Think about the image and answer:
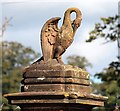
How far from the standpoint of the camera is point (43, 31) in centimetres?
1109

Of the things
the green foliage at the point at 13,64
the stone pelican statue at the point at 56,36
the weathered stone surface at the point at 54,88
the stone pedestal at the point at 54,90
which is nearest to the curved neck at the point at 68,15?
the stone pelican statue at the point at 56,36

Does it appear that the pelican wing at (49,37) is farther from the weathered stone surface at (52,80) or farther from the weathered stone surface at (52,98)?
the weathered stone surface at (52,98)

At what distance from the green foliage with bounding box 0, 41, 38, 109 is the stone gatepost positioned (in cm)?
4388

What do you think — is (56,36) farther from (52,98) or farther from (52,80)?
(52,98)

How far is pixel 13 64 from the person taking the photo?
217 ft

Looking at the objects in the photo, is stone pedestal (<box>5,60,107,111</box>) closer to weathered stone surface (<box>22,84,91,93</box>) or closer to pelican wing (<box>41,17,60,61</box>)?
weathered stone surface (<box>22,84,91,93</box>)

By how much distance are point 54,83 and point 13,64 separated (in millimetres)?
56082

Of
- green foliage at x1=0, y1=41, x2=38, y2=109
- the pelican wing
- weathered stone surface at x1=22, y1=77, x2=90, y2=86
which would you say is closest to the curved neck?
the pelican wing

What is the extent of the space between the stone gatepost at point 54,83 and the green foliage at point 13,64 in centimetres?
4388

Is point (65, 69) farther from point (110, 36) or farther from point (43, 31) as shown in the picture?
point (110, 36)

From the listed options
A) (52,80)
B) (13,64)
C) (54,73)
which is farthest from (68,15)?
(13,64)

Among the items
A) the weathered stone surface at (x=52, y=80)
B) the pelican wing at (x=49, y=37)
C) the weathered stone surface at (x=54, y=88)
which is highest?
the pelican wing at (x=49, y=37)

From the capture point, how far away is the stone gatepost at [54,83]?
33.3ft

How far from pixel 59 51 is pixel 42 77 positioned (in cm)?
64
